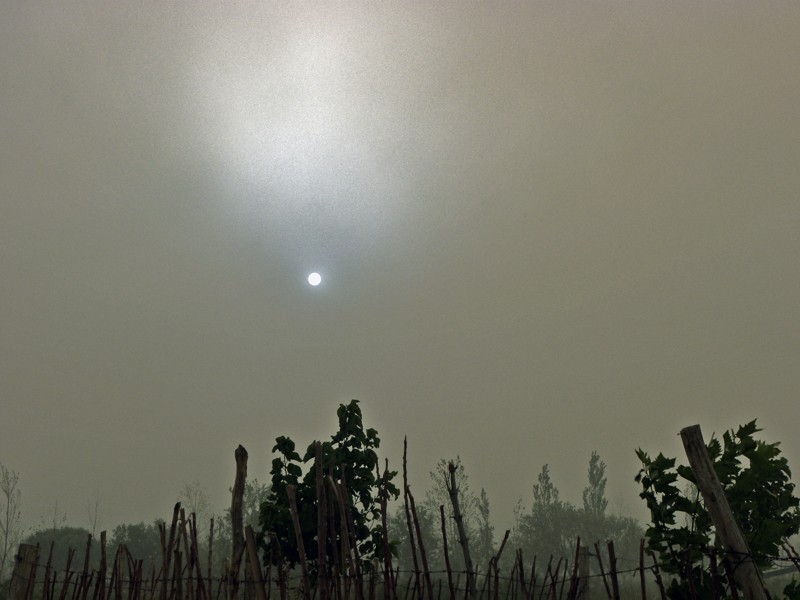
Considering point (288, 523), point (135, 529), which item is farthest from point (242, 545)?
point (135, 529)

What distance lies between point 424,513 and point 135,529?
2652 cm

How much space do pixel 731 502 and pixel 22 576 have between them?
7007 millimetres

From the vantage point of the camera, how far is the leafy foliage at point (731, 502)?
5.98 metres

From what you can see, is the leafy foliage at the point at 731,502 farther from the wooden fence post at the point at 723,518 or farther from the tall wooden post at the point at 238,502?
the tall wooden post at the point at 238,502

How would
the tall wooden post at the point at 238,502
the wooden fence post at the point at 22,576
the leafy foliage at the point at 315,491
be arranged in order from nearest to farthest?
1. the tall wooden post at the point at 238,502
2. the wooden fence post at the point at 22,576
3. the leafy foliage at the point at 315,491

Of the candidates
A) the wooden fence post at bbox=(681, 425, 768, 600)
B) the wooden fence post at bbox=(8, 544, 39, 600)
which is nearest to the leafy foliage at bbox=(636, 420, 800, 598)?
the wooden fence post at bbox=(681, 425, 768, 600)

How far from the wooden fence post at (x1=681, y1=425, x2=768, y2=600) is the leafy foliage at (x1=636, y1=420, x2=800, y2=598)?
3.04ft

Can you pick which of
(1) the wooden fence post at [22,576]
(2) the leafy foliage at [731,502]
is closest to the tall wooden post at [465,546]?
(2) the leafy foliage at [731,502]

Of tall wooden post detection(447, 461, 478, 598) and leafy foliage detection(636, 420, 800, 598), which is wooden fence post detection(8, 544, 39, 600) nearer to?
tall wooden post detection(447, 461, 478, 598)

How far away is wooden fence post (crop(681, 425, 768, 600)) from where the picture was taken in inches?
180

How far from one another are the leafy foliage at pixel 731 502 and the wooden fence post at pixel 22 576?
6001mm

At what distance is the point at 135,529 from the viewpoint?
52062mm

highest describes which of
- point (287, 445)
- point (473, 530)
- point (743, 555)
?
point (473, 530)

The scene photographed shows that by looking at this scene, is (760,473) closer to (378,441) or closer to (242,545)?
(242,545)
